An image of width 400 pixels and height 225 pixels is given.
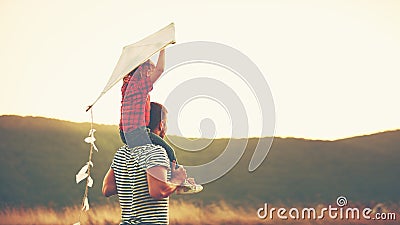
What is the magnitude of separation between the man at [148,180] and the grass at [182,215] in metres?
2.82

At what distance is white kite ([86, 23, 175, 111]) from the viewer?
174 centimetres

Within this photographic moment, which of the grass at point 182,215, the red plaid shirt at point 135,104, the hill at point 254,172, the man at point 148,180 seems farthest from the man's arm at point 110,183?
the grass at point 182,215

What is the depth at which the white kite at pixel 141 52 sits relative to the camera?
174cm

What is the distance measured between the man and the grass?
9.25 ft

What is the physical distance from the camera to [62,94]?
462 cm

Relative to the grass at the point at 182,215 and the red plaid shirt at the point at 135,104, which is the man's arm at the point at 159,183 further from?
the grass at the point at 182,215

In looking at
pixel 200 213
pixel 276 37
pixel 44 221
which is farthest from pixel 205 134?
pixel 44 221

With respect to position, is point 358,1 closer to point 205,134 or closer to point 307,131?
point 307,131

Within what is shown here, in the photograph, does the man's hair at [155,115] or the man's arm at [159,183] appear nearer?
the man's arm at [159,183]

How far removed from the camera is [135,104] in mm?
1771

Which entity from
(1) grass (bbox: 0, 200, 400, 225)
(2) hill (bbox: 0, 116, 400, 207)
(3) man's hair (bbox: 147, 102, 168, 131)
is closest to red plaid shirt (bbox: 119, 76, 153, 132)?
(3) man's hair (bbox: 147, 102, 168, 131)

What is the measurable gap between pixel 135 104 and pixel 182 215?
2.94 meters

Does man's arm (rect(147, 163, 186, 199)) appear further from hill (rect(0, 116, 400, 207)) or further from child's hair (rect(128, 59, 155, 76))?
hill (rect(0, 116, 400, 207))

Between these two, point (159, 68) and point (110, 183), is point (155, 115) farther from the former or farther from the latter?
point (110, 183)
